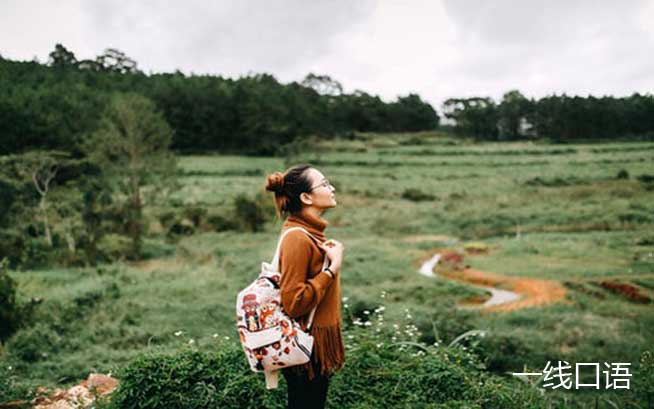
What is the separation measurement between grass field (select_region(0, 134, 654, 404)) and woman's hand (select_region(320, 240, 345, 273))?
2.58 metres

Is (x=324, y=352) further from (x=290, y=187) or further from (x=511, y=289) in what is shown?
(x=511, y=289)

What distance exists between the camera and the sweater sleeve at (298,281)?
256cm

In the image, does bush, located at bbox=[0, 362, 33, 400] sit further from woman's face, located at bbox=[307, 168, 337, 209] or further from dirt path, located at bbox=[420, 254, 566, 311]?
dirt path, located at bbox=[420, 254, 566, 311]

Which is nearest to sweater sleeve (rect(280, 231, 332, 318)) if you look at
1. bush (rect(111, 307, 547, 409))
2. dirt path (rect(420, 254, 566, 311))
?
bush (rect(111, 307, 547, 409))

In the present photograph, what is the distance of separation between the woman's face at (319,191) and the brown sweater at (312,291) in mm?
86

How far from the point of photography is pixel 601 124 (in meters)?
14.6

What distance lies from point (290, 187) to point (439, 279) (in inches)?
569

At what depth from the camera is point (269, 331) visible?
259 centimetres

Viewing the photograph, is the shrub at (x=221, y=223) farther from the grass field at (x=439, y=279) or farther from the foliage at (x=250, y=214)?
the grass field at (x=439, y=279)

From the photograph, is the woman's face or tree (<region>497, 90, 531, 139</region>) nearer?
the woman's face

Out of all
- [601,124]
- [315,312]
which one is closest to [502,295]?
[601,124]

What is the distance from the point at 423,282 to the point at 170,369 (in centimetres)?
1252

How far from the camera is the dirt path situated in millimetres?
14391

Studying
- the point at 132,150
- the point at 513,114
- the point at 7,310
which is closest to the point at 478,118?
the point at 513,114
